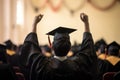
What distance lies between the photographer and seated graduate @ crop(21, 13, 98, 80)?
3.74 m

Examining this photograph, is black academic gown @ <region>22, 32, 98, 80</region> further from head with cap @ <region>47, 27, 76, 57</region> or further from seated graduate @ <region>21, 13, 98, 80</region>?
head with cap @ <region>47, 27, 76, 57</region>

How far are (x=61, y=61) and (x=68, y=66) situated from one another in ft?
0.35

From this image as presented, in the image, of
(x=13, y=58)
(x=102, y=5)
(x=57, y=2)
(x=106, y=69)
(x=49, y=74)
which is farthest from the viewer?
(x=57, y=2)

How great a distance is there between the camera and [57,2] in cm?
1348

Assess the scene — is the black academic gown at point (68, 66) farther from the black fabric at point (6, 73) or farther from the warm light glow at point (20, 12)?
the warm light glow at point (20, 12)

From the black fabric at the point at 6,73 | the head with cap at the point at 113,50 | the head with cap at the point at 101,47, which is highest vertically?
the black fabric at the point at 6,73

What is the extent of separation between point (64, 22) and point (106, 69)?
733 cm

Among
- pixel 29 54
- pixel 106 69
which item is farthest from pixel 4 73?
pixel 106 69

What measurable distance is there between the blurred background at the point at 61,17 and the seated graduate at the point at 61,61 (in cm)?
853

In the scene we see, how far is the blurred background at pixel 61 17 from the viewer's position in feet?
40.9

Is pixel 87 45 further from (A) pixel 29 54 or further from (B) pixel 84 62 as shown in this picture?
(A) pixel 29 54

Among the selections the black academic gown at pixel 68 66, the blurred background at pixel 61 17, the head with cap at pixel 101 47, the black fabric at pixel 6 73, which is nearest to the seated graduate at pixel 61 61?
the black academic gown at pixel 68 66

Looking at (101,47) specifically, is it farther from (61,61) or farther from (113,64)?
(61,61)

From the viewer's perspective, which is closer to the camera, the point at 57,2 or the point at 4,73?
the point at 4,73
